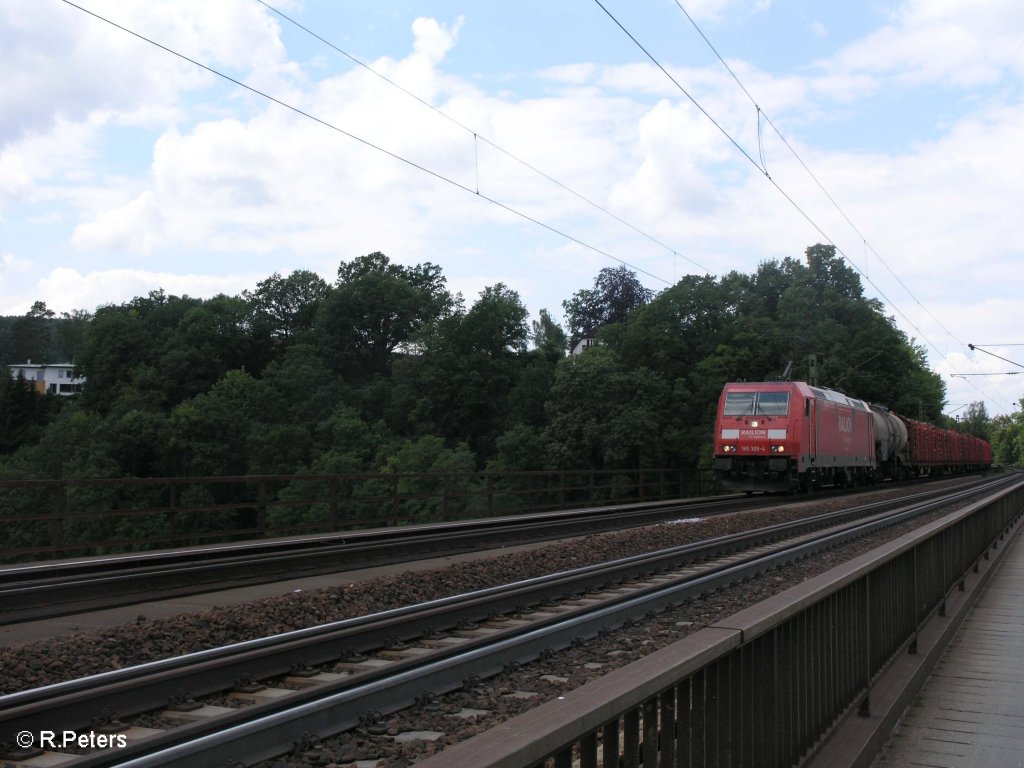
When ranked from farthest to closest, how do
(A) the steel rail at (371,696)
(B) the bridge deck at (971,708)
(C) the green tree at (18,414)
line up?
1. (C) the green tree at (18,414)
2. (B) the bridge deck at (971,708)
3. (A) the steel rail at (371,696)

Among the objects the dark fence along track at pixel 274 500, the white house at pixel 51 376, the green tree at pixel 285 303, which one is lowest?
the dark fence along track at pixel 274 500

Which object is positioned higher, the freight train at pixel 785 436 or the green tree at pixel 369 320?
the green tree at pixel 369 320

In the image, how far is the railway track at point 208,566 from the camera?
31.3 feet

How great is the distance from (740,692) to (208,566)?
356 inches

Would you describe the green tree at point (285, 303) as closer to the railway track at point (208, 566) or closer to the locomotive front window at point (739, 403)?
the locomotive front window at point (739, 403)

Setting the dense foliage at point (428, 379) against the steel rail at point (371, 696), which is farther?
the dense foliage at point (428, 379)

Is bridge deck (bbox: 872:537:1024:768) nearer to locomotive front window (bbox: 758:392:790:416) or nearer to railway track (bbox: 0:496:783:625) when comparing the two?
railway track (bbox: 0:496:783:625)

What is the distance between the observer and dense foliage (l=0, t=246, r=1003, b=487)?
178ft

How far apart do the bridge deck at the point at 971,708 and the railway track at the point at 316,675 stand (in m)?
2.65

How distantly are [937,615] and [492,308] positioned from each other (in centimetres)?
6067

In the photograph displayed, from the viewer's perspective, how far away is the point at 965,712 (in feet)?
21.0

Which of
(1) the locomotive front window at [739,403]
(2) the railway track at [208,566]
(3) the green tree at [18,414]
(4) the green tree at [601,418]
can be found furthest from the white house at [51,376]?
(2) the railway track at [208,566]

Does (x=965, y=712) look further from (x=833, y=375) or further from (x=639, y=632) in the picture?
(x=833, y=375)

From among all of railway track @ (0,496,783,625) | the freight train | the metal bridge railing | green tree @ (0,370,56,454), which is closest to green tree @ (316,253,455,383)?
green tree @ (0,370,56,454)
